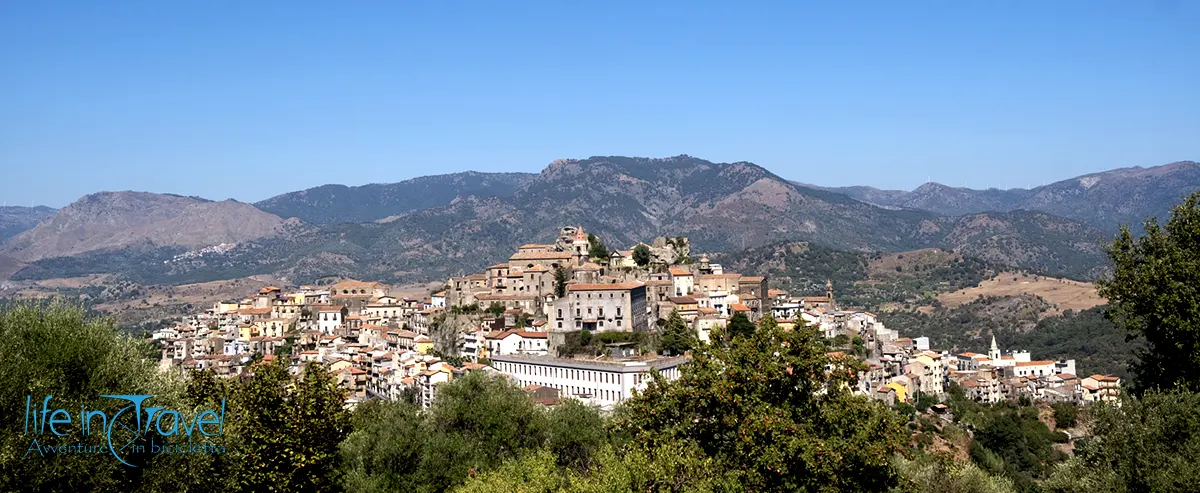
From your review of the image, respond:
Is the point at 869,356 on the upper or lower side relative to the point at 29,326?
lower

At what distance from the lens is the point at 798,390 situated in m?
30.5

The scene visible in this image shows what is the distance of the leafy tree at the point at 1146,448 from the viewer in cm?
2561

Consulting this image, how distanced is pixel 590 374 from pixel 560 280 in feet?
62.3

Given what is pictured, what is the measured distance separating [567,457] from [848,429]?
1686 cm

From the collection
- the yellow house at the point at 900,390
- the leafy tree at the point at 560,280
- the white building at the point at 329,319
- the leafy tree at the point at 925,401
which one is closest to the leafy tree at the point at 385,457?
the leafy tree at the point at 560,280

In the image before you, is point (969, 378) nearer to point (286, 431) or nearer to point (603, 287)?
point (603, 287)

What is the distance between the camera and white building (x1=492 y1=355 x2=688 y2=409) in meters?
69.7

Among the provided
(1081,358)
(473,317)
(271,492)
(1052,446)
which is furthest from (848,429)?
(1081,358)

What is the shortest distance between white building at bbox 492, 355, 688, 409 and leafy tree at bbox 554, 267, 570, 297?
1094 centimetres

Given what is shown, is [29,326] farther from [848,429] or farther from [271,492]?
[848,429]

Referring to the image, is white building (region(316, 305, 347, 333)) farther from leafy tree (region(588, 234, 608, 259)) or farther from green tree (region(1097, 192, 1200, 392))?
green tree (region(1097, 192, 1200, 392))

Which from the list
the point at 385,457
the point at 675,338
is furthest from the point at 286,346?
the point at 385,457

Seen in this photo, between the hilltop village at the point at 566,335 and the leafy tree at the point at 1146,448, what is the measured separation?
114 feet

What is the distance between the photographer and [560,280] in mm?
90312
